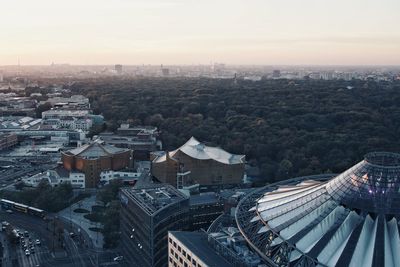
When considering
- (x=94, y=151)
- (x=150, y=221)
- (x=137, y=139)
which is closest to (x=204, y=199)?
(x=150, y=221)

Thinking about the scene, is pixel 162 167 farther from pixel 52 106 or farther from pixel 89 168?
pixel 52 106

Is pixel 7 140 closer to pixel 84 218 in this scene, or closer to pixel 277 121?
pixel 84 218

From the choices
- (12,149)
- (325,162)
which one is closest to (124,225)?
(325,162)

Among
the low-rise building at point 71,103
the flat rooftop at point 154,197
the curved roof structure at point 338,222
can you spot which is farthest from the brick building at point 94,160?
the low-rise building at point 71,103

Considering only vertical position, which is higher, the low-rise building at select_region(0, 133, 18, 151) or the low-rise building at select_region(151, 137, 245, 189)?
the low-rise building at select_region(151, 137, 245, 189)

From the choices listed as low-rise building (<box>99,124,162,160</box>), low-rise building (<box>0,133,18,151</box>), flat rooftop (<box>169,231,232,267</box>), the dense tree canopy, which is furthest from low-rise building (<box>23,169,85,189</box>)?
flat rooftop (<box>169,231,232,267</box>)

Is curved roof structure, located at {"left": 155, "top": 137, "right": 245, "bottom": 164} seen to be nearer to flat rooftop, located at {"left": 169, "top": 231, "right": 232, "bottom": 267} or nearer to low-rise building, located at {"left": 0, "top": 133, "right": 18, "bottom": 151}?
flat rooftop, located at {"left": 169, "top": 231, "right": 232, "bottom": 267}
